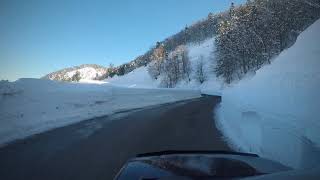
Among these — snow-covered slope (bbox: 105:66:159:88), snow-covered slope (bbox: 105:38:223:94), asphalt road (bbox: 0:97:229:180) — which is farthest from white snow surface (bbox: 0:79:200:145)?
snow-covered slope (bbox: 105:66:159:88)

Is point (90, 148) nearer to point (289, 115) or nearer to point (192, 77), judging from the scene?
point (289, 115)

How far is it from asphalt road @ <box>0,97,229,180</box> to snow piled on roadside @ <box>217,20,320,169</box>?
1.05m

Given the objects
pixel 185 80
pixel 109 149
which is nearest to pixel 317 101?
pixel 109 149

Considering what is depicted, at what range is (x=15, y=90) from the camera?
106 ft

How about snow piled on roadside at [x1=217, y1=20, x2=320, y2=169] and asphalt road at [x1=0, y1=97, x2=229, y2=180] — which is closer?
snow piled on roadside at [x1=217, y1=20, x2=320, y2=169]

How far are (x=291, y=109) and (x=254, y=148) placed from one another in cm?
306

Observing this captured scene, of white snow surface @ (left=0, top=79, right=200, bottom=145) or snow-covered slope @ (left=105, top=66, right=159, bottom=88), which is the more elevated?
snow-covered slope @ (left=105, top=66, right=159, bottom=88)

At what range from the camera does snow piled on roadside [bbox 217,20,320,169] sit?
752cm

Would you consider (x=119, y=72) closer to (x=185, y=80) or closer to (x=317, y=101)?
(x=185, y=80)

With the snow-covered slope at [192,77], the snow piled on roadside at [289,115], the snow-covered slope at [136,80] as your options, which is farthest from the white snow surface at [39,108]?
the snow-covered slope at [136,80]

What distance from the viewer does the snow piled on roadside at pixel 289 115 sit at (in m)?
7.52

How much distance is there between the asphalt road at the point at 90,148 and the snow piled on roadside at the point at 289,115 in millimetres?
1052

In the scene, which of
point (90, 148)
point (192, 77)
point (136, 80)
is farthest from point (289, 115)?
point (136, 80)

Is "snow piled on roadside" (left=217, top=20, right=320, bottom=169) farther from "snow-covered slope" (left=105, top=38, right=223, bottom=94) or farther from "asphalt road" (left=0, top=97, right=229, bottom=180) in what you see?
"snow-covered slope" (left=105, top=38, right=223, bottom=94)
